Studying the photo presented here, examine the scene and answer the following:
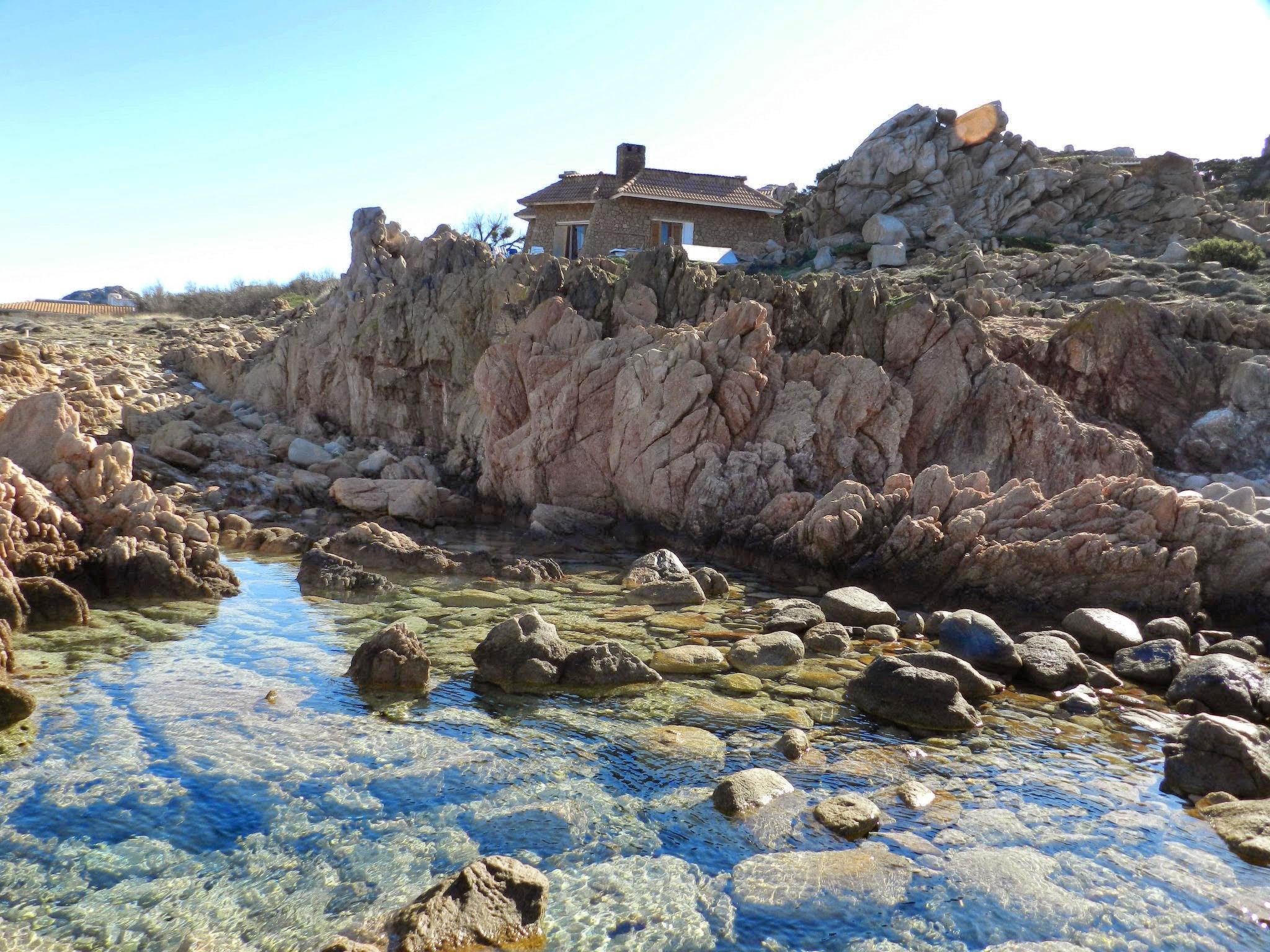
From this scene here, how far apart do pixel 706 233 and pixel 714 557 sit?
28.8 m

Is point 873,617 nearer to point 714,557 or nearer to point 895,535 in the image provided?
point 895,535

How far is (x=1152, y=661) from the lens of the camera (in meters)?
13.1

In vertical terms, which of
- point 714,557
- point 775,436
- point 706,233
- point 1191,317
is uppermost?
point 706,233

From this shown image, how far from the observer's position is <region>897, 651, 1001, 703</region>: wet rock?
12148 millimetres

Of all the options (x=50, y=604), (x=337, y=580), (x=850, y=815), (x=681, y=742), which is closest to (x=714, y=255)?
(x=337, y=580)

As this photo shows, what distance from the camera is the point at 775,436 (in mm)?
22125

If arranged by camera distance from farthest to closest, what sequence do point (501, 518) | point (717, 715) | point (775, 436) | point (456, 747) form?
point (501, 518), point (775, 436), point (717, 715), point (456, 747)

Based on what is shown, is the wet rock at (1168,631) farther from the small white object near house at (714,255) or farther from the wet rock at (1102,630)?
the small white object near house at (714,255)

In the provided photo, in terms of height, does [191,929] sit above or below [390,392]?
below

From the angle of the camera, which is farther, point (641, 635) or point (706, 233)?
point (706, 233)

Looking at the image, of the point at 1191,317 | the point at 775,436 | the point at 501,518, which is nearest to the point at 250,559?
the point at 501,518

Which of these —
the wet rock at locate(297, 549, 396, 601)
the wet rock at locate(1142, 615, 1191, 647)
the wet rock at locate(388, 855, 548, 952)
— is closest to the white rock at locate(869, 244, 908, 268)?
the wet rock at locate(1142, 615, 1191, 647)

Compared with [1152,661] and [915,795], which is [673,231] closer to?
[1152,661]

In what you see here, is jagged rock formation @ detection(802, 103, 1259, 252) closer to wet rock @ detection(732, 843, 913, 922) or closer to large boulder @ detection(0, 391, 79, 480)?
large boulder @ detection(0, 391, 79, 480)
